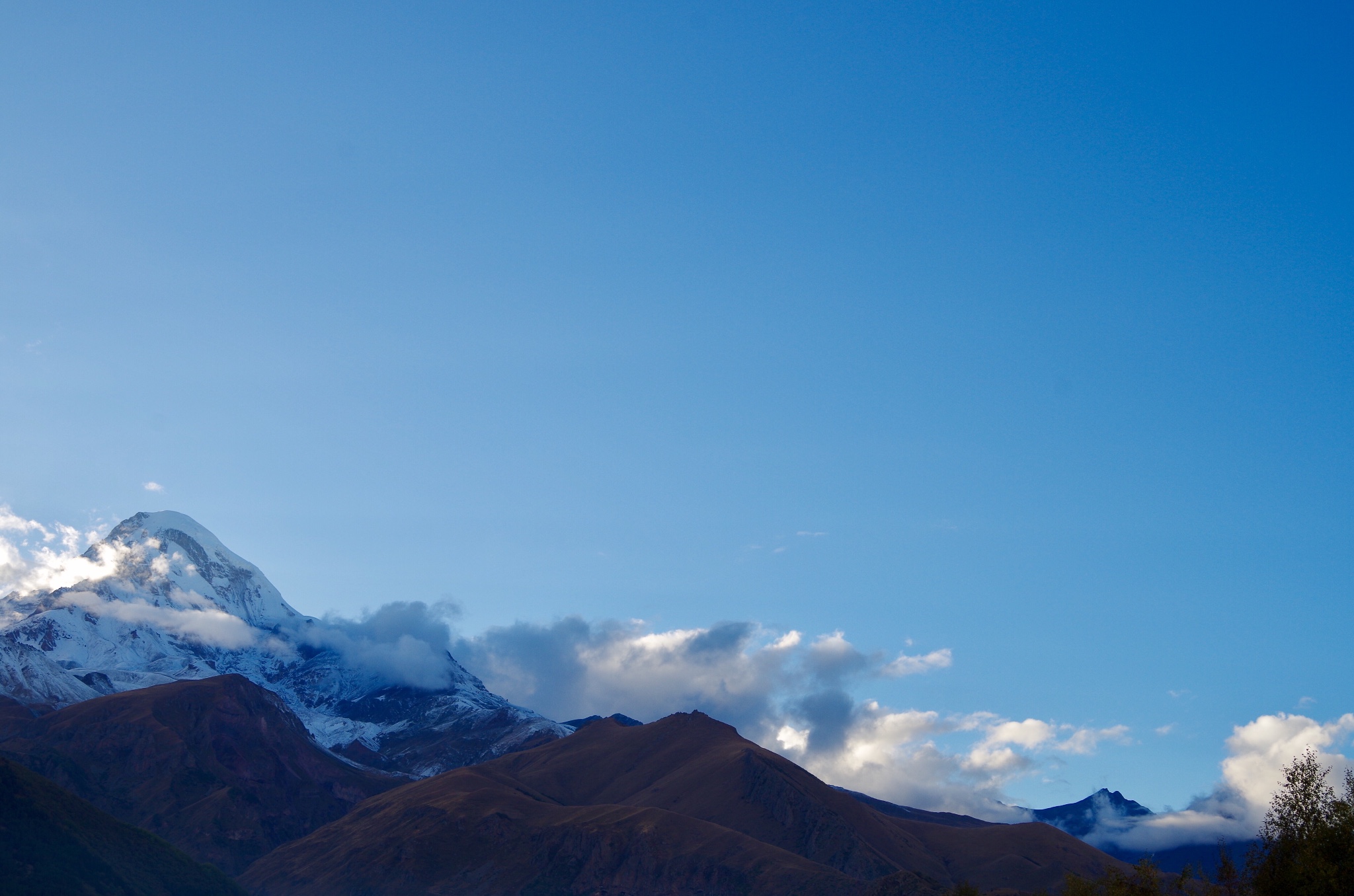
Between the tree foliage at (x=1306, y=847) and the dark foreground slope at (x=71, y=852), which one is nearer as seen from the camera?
the tree foliage at (x=1306, y=847)

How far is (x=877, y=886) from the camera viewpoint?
594ft

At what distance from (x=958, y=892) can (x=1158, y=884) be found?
74.9 m

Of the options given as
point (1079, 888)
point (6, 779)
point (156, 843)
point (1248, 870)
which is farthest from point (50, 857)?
point (1248, 870)

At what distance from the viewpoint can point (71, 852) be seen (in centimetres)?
16500

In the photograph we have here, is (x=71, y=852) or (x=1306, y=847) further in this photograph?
(x=71, y=852)

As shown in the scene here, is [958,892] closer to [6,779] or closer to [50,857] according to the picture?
[50,857]

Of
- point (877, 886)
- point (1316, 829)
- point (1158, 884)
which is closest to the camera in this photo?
point (1316, 829)

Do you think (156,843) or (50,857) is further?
(156,843)

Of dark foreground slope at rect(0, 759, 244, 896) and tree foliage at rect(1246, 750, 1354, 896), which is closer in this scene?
tree foliage at rect(1246, 750, 1354, 896)

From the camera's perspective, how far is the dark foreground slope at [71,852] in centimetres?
15316

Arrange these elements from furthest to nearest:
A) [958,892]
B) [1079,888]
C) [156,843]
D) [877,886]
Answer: [156,843] < [877,886] < [958,892] < [1079,888]

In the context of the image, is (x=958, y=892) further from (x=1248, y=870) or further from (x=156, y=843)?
(x=156, y=843)

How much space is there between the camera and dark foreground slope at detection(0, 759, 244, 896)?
15316cm

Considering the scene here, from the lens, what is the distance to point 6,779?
166 m
